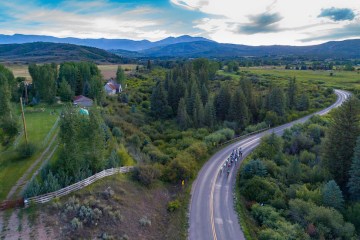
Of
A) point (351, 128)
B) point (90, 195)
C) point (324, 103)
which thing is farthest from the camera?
point (324, 103)

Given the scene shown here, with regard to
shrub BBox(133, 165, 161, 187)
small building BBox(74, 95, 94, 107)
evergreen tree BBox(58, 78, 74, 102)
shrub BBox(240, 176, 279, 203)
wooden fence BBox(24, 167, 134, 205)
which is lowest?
shrub BBox(240, 176, 279, 203)

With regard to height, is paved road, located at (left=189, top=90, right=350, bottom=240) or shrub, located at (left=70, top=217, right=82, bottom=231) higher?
shrub, located at (left=70, top=217, right=82, bottom=231)

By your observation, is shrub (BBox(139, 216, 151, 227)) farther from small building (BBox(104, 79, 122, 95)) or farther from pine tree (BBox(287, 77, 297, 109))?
small building (BBox(104, 79, 122, 95))

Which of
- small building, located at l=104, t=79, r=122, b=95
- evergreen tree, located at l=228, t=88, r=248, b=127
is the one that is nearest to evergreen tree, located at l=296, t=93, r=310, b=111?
evergreen tree, located at l=228, t=88, r=248, b=127

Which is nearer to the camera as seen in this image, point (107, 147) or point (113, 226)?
point (113, 226)

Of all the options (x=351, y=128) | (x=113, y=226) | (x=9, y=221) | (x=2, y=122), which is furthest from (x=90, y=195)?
(x=351, y=128)

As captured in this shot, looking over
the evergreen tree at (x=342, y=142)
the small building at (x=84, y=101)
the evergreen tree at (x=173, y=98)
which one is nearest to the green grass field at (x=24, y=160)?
the small building at (x=84, y=101)

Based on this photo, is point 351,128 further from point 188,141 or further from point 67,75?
point 67,75
